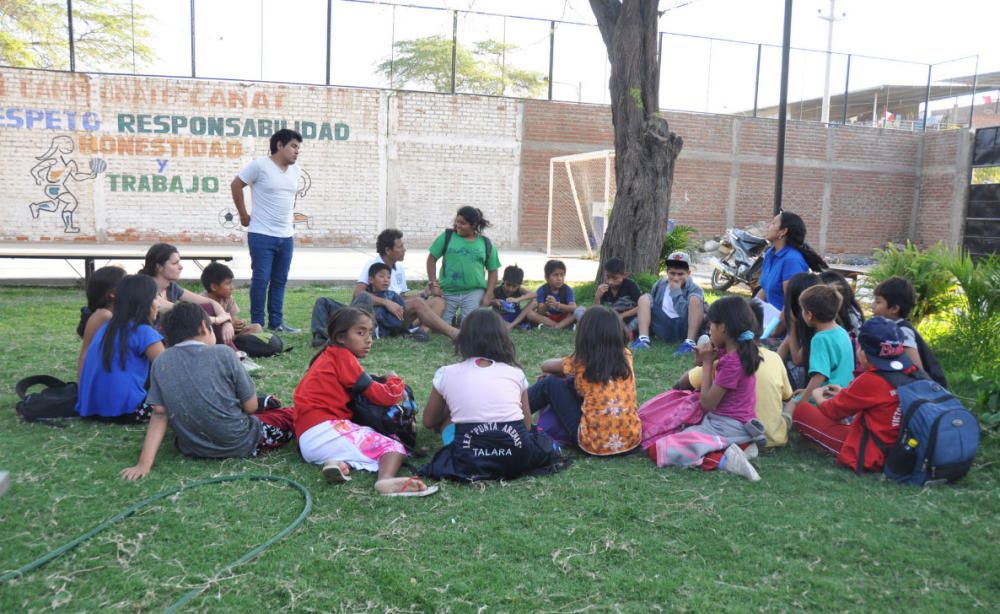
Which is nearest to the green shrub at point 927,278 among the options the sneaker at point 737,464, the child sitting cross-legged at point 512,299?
the child sitting cross-legged at point 512,299

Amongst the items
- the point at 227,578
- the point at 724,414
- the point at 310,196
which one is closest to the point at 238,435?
the point at 227,578

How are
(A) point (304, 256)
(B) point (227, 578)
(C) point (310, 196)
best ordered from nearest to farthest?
(B) point (227, 578)
(A) point (304, 256)
(C) point (310, 196)

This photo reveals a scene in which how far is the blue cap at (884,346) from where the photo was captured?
12.7ft

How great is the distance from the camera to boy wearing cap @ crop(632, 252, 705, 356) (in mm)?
7027

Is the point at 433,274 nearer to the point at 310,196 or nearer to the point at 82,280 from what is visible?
the point at 82,280

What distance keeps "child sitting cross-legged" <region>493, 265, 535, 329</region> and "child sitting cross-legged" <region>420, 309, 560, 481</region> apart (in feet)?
13.3

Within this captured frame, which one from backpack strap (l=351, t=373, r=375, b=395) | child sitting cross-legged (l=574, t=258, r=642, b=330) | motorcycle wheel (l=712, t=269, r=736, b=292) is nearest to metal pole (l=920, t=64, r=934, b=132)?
motorcycle wheel (l=712, t=269, r=736, b=292)

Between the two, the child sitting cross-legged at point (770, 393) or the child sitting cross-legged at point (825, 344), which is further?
the child sitting cross-legged at point (825, 344)

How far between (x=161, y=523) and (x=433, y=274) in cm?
477

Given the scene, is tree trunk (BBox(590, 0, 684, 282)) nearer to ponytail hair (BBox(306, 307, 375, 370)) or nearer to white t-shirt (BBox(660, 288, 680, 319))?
white t-shirt (BBox(660, 288, 680, 319))

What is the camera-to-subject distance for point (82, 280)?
10.6 m

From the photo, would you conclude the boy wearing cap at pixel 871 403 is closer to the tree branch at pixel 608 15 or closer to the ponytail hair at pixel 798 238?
the ponytail hair at pixel 798 238

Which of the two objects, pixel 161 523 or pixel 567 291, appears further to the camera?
pixel 567 291

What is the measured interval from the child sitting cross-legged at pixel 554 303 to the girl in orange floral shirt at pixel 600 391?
145 inches
